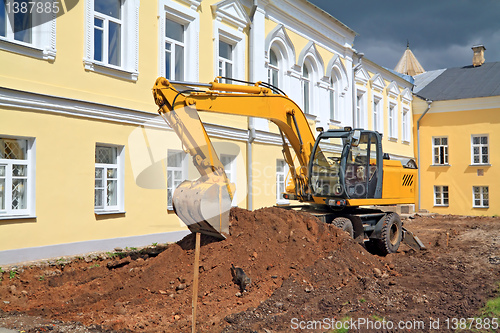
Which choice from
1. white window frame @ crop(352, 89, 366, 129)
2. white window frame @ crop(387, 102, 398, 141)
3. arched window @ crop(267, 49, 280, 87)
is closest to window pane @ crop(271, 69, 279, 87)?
arched window @ crop(267, 49, 280, 87)

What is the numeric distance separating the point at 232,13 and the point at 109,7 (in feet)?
14.7

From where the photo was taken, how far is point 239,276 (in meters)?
6.77

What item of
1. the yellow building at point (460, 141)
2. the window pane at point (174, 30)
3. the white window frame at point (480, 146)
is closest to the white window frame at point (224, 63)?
the window pane at point (174, 30)

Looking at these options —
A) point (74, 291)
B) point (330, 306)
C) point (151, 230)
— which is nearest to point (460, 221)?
point (151, 230)

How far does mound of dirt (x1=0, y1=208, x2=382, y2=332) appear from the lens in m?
5.94

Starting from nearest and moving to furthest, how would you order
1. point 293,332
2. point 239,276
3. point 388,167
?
point 293,332 → point 239,276 → point 388,167

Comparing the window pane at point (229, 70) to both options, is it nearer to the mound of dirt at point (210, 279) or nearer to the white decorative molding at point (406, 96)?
the mound of dirt at point (210, 279)

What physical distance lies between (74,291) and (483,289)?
21.3 feet

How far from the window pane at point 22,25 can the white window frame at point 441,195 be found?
23199 millimetres

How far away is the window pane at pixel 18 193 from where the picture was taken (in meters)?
8.52

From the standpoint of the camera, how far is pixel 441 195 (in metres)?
26.1

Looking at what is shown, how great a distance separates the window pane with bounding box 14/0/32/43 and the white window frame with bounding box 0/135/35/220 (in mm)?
1932

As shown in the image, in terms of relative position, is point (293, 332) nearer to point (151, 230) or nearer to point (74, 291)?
point (74, 291)

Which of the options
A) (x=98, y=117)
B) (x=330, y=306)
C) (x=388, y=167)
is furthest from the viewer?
(x=388, y=167)
